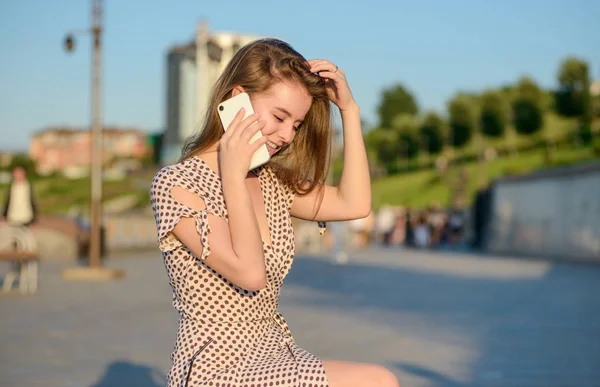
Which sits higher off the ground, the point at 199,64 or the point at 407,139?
the point at 199,64

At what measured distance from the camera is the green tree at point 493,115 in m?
127

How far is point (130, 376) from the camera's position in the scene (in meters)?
7.27

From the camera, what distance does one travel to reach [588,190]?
1134 inches

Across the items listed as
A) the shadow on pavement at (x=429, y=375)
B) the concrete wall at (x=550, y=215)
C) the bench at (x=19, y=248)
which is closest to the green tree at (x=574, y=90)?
the concrete wall at (x=550, y=215)

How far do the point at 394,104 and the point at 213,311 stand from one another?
584 feet

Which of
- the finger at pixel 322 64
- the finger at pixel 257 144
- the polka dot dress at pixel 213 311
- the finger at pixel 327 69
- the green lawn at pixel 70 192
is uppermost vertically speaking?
the finger at pixel 322 64

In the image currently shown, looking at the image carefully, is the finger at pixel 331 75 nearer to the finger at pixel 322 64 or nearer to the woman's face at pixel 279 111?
the finger at pixel 322 64

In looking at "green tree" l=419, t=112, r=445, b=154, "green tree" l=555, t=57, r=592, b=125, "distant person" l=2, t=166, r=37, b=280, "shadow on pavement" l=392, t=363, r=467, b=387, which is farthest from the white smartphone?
"green tree" l=419, t=112, r=445, b=154

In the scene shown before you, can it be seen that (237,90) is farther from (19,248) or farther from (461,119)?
(461,119)

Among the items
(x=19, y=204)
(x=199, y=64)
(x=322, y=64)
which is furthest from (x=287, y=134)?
(x=199, y=64)

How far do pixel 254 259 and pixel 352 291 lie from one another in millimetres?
14139

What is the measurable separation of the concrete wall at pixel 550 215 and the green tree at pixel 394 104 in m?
136

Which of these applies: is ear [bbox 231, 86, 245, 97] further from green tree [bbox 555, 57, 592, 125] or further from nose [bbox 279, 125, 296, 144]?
green tree [bbox 555, 57, 592, 125]

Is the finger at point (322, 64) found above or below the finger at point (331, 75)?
above
